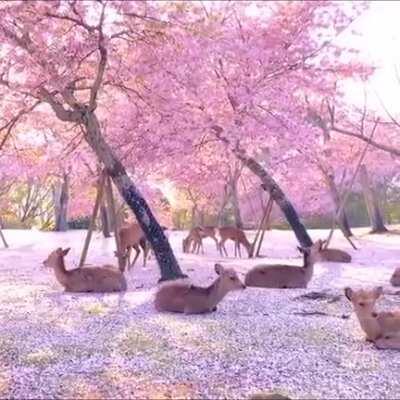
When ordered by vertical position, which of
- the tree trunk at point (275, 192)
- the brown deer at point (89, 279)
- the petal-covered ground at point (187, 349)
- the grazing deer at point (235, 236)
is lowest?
the petal-covered ground at point (187, 349)

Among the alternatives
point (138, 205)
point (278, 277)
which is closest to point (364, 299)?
point (278, 277)

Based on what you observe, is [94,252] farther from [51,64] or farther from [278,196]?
[51,64]

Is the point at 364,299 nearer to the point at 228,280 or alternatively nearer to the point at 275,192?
the point at 228,280

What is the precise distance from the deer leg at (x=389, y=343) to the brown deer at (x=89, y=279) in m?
3.47

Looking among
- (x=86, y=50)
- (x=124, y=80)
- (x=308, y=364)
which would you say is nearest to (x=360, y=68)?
(x=124, y=80)

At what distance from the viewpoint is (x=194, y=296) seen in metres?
5.62

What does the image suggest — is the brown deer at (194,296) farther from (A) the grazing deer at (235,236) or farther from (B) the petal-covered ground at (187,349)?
(A) the grazing deer at (235,236)

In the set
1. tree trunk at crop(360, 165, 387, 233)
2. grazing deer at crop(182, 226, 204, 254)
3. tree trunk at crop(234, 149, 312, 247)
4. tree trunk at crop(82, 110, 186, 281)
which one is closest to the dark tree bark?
tree trunk at crop(234, 149, 312, 247)

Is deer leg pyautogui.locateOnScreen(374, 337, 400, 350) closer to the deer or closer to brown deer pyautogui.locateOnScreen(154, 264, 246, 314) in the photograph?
the deer

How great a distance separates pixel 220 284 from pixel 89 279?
201 centimetres

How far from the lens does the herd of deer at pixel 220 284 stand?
4.58 meters

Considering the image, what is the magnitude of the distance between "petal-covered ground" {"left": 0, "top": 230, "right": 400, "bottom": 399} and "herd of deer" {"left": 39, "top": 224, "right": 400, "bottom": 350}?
128 millimetres

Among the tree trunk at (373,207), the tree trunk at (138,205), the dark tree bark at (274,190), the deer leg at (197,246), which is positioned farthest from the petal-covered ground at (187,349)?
the tree trunk at (373,207)

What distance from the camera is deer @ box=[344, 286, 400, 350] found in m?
4.47
